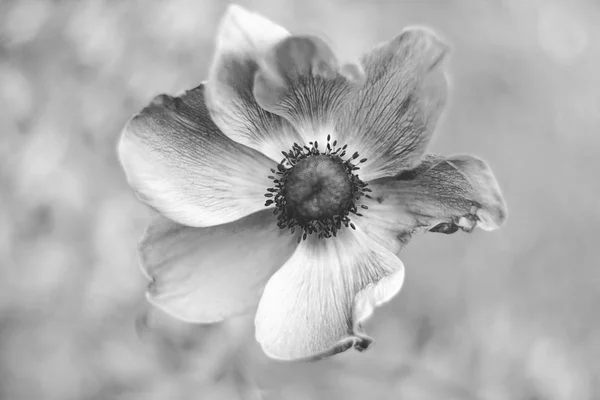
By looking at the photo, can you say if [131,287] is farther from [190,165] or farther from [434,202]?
[434,202]

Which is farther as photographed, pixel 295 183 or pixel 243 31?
pixel 295 183

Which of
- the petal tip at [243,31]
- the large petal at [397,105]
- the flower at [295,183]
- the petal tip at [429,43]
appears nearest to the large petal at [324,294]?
the flower at [295,183]

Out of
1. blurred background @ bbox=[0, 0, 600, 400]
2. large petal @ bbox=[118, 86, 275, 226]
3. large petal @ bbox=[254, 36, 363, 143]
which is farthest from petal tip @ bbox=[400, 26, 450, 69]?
blurred background @ bbox=[0, 0, 600, 400]

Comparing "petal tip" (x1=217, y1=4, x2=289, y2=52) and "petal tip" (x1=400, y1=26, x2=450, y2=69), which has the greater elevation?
"petal tip" (x1=400, y1=26, x2=450, y2=69)

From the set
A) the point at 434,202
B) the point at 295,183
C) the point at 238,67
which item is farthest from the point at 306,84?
the point at 434,202

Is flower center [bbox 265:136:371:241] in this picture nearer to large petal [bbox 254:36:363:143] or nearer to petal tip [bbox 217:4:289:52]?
large petal [bbox 254:36:363:143]

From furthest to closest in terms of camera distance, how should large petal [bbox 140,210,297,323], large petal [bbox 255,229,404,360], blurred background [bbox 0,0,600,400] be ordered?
blurred background [bbox 0,0,600,400], large petal [bbox 140,210,297,323], large petal [bbox 255,229,404,360]

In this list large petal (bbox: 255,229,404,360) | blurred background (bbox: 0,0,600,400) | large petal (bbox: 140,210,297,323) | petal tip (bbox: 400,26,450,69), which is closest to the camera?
petal tip (bbox: 400,26,450,69)
